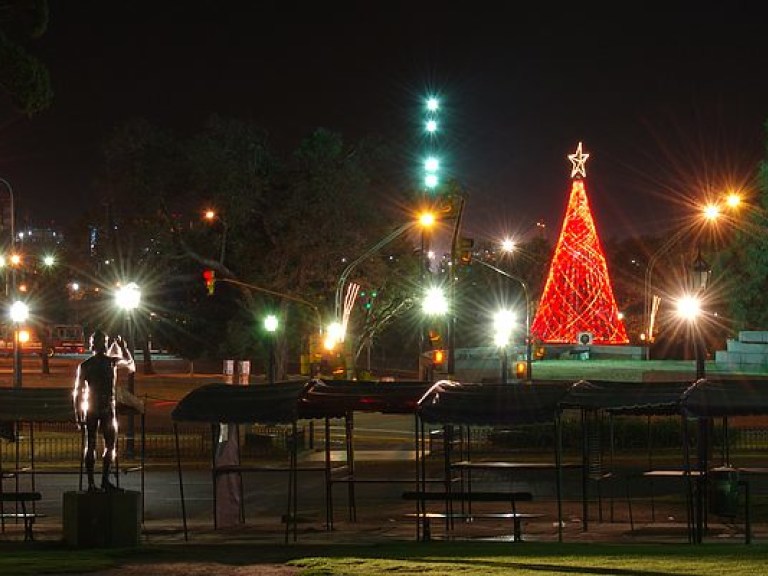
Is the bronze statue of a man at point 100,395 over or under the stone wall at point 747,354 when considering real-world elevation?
under

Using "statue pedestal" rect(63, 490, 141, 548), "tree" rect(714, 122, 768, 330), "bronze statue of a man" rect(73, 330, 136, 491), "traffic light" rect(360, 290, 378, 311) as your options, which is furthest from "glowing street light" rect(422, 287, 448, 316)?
"statue pedestal" rect(63, 490, 141, 548)

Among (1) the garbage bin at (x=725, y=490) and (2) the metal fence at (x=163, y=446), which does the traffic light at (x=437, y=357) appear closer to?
(2) the metal fence at (x=163, y=446)

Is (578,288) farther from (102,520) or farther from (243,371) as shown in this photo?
(102,520)

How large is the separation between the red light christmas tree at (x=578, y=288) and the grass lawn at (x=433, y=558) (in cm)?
6174

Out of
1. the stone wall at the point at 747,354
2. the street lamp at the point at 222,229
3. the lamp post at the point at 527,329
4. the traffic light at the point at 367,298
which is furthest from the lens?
the traffic light at the point at 367,298

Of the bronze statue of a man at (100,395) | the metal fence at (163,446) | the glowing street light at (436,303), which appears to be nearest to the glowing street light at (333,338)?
the glowing street light at (436,303)

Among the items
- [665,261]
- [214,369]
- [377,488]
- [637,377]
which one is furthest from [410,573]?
[665,261]

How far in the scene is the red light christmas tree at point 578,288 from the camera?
80312 mm

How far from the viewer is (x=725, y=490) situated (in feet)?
74.0

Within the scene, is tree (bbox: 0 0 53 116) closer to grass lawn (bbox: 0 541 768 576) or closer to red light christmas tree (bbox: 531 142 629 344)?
grass lawn (bbox: 0 541 768 576)

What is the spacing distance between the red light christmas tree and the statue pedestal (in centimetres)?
6232

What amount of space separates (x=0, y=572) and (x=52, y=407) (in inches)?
293

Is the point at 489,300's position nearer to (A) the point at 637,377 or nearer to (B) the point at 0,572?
(A) the point at 637,377

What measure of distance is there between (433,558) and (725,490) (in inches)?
311
